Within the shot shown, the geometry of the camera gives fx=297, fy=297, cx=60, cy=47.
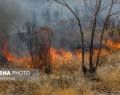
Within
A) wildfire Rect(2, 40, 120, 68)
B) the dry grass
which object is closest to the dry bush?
the dry grass

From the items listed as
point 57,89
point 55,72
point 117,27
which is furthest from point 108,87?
point 117,27

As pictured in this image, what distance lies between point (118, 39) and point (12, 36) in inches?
665

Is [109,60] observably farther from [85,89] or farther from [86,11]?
[85,89]

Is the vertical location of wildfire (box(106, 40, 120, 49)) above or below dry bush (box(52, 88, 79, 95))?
below

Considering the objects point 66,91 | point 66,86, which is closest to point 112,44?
point 66,86

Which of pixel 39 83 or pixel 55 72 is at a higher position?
pixel 39 83

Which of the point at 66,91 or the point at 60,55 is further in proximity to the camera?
the point at 60,55

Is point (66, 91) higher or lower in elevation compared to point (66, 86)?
higher

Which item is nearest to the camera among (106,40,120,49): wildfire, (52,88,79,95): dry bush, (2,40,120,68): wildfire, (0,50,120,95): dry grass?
(52,88,79,95): dry bush

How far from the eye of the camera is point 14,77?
1802 centimetres

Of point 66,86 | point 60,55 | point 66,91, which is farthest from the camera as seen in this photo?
point 60,55

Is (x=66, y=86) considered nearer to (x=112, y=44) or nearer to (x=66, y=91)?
(x=66, y=91)

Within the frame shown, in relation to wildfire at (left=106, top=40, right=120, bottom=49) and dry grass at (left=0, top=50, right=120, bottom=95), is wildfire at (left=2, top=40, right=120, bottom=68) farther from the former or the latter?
dry grass at (left=0, top=50, right=120, bottom=95)

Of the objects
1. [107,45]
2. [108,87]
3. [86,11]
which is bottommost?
[107,45]
